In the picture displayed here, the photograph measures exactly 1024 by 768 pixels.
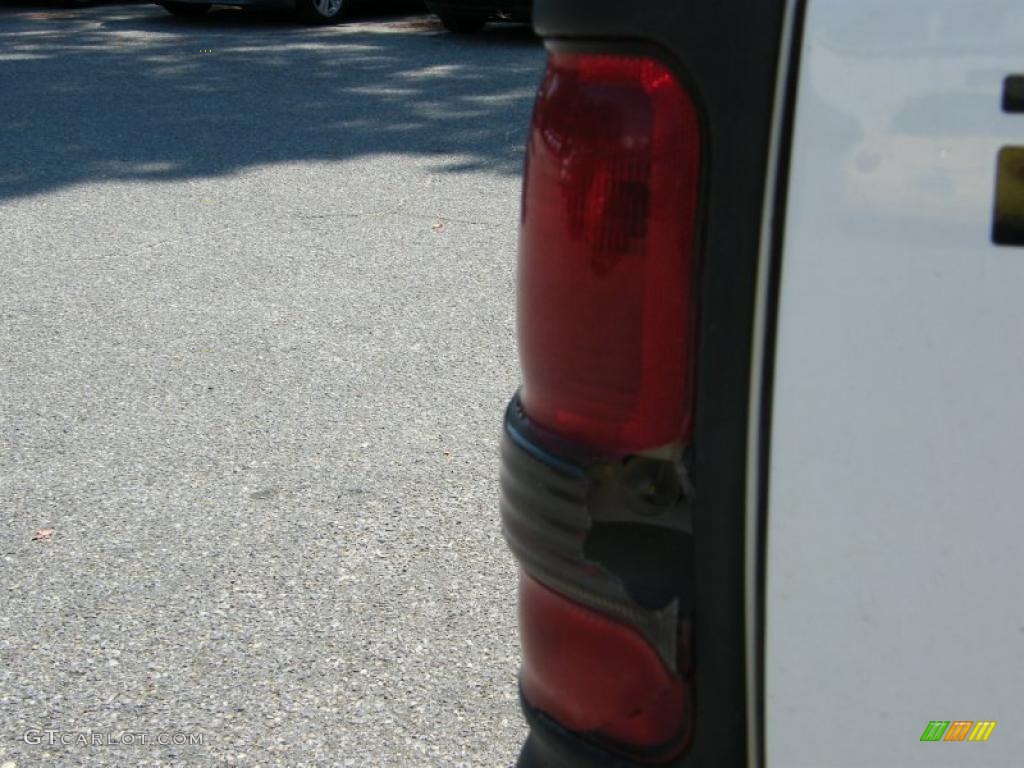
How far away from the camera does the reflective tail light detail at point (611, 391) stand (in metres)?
1.37

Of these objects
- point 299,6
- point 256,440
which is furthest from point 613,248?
point 299,6

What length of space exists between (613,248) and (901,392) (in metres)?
0.32

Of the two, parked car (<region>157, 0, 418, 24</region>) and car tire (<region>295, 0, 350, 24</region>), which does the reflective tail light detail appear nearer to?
parked car (<region>157, 0, 418, 24</region>)

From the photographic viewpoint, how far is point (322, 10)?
42.3ft

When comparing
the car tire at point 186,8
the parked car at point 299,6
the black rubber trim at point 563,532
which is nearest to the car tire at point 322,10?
the parked car at point 299,6

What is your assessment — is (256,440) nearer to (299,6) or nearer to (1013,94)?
(1013,94)

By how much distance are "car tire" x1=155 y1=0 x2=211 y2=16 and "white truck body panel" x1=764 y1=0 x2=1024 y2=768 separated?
1280 centimetres

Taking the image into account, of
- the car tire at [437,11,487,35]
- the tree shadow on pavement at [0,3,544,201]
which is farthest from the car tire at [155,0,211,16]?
the car tire at [437,11,487,35]

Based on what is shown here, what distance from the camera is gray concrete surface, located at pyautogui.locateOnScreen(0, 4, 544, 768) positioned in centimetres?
280

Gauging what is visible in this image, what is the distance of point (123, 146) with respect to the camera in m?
7.62

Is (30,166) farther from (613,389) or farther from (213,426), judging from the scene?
(613,389)

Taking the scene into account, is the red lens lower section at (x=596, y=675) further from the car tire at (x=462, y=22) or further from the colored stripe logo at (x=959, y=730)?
the car tire at (x=462, y=22)

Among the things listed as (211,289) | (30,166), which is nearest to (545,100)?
(211,289)

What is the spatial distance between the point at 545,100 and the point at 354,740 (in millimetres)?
1619
